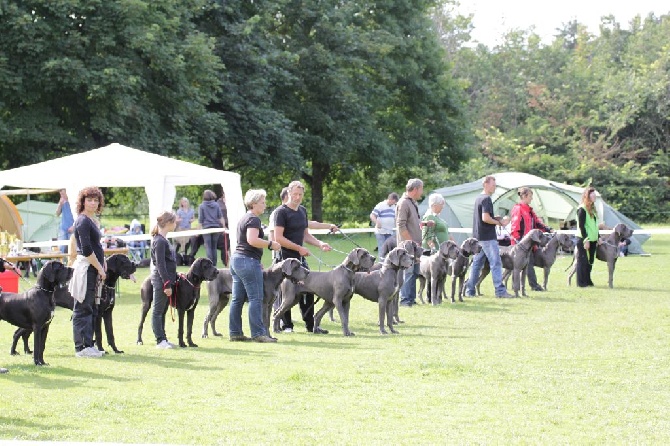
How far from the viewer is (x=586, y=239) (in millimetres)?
19781

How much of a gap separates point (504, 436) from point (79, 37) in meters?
22.4

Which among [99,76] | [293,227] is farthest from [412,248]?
[99,76]

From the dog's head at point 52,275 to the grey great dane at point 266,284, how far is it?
8.83 ft

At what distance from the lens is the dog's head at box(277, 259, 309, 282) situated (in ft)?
41.3

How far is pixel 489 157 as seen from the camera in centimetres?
5738

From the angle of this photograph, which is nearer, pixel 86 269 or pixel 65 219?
pixel 86 269

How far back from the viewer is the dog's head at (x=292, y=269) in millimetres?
12578

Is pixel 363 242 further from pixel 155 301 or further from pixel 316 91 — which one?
pixel 155 301

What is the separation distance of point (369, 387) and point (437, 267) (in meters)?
7.79

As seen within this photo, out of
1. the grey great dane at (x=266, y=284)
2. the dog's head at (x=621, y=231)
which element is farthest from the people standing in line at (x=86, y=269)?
the dog's head at (x=621, y=231)

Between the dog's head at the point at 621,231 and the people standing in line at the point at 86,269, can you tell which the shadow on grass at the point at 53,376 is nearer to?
the people standing in line at the point at 86,269

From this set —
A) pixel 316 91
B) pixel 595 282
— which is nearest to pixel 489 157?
pixel 316 91

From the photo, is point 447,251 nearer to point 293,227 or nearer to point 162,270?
point 293,227

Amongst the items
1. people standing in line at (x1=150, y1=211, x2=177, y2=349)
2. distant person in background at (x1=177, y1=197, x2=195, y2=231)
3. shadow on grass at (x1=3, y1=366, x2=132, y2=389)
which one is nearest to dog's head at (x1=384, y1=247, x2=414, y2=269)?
people standing in line at (x1=150, y1=211, x2=177, y2=349)
